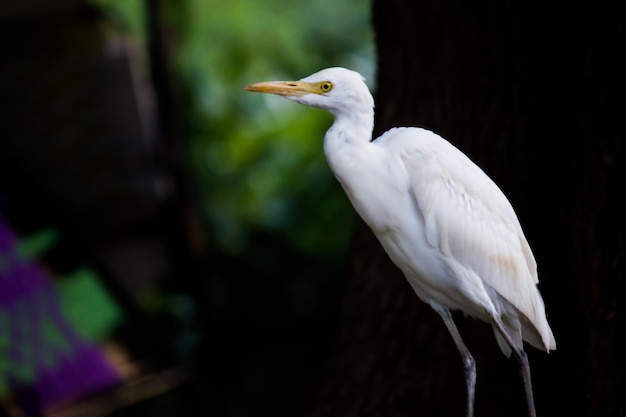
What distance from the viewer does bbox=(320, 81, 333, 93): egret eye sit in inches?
58.7

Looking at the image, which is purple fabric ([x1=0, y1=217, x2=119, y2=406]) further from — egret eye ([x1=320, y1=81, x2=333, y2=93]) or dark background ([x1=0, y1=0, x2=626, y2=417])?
egret eye ([x1=320, y1=81, x2=333, y2=93])

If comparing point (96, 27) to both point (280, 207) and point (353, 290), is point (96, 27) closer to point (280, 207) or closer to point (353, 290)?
point (280, 207)

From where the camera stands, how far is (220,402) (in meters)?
4.04

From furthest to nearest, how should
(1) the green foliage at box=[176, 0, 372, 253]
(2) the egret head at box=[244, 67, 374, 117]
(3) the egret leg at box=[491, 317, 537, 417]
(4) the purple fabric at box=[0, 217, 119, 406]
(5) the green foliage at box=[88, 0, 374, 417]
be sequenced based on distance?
(1) the green foliage at box=[176, 0, 372, 253], (5) the green foliage at box=[88, 0, 374, 417], (4) the purple fabric at box=[0, 217, 119, 406], (3) the egret leg at box=[491, 317, 537, 417], (2) the egret head at box=[244, 67, 374, 117]

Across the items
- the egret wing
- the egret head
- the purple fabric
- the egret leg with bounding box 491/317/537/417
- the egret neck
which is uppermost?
the egret head

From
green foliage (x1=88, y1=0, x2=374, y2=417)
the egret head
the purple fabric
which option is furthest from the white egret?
green foliage (x1=88, y1=0, x2=374, y2=417)

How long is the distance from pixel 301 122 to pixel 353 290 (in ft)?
7.95

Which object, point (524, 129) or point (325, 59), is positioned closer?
point (524, 129)

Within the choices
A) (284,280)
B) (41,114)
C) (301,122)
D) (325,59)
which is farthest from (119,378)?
(325,59)

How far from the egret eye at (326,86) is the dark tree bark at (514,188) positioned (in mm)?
760

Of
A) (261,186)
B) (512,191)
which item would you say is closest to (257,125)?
(261,186)

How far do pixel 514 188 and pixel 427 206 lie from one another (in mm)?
716

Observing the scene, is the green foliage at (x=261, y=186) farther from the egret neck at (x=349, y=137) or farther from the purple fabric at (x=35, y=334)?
the egret neck at (x=349, y=137)

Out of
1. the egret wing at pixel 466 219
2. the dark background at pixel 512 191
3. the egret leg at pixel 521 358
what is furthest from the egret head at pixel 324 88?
the dark background at pixel 512 191
